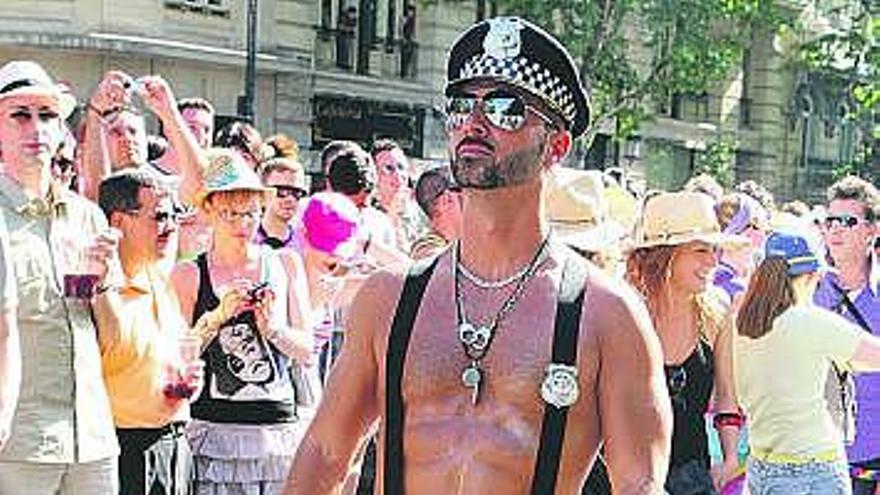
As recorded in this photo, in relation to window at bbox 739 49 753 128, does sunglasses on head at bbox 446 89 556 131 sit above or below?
below

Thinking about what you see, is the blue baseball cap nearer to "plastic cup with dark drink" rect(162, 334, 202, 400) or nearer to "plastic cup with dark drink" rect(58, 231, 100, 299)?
"plastic cup with dark drink" rect(162, 334, 202, 400)

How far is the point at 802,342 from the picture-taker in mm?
6199

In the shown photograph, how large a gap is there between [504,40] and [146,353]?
2869 millimetres

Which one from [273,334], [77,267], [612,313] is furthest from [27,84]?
[612,313]

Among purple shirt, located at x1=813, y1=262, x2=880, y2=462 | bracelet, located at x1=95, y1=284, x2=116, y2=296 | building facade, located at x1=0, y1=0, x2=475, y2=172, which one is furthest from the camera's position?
building facade, located at x1=0, y1=0, x2=475, y2=172

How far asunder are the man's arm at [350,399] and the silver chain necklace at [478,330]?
0.50 ft

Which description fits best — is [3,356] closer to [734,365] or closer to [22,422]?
[22,422]

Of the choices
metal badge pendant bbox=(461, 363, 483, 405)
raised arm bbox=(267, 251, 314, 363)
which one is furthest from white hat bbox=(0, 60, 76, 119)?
metal badge pendant bbox=(461, 363, 483, 405)

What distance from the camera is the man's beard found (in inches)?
129

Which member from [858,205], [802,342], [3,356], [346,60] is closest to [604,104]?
[346,60]

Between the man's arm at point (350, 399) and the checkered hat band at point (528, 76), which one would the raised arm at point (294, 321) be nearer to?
the man's arm at point (350, 399)

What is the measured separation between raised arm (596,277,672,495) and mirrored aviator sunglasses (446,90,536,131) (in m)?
0.42

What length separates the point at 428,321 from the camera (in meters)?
3.43

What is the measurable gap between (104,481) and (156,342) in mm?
564
